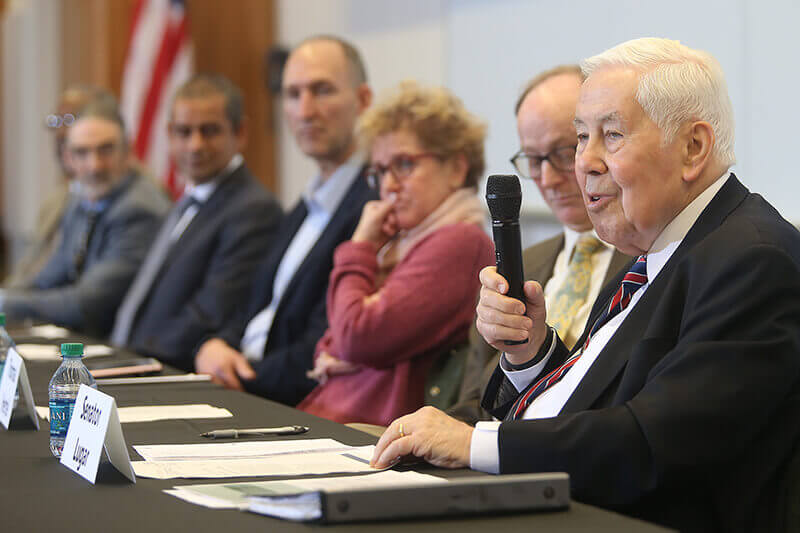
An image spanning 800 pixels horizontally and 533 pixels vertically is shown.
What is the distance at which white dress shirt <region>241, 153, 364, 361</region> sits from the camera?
321 centimetres

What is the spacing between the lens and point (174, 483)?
1.34 metres

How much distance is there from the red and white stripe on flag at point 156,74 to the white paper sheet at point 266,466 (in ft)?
15.2

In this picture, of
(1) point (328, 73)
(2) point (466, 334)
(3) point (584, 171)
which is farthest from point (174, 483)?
(1) point (328, 73)

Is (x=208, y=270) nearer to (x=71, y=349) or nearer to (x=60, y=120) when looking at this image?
(x=71, y=349)

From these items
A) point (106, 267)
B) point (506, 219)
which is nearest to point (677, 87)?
point (506, 219)

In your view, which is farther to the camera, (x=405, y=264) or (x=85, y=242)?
(x=85, y=242)

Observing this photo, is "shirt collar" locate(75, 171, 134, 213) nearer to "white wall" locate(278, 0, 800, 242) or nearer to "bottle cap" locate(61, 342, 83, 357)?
"white wall" locate(278, 0, 800, 242)

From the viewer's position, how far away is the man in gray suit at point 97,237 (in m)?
4.37

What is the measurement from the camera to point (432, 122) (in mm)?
2596

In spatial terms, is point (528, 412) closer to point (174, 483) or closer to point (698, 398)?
point (698, 398)

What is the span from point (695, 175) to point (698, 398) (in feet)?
1.23

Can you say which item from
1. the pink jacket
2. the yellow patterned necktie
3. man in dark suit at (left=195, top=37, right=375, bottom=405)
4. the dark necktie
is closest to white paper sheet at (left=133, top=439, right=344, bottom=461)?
the yellow patterned necktie

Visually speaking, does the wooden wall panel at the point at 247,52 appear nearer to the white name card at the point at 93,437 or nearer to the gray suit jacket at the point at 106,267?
the gray suit jacket at the point at 106,267

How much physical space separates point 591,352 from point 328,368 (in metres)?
1.19
